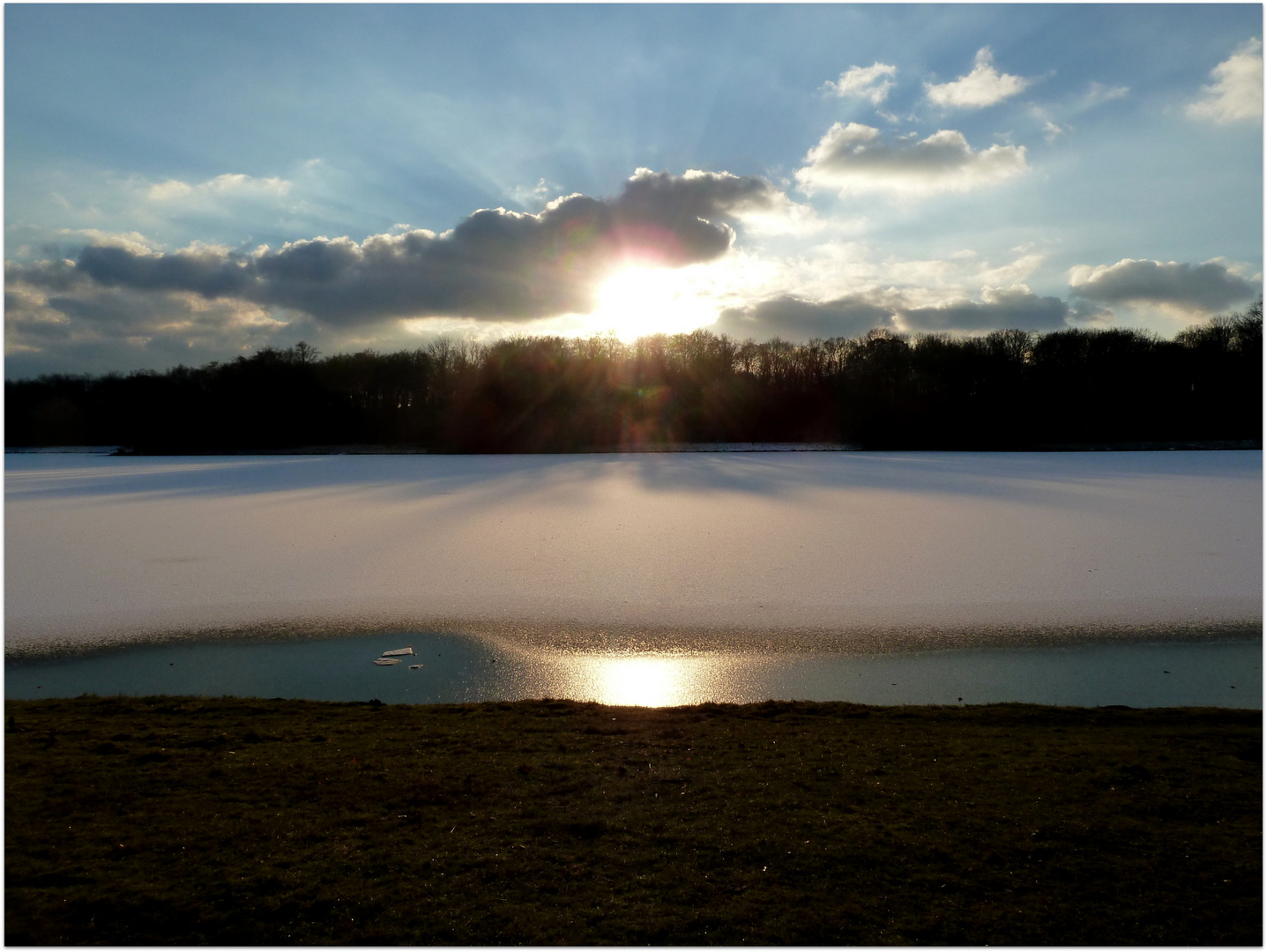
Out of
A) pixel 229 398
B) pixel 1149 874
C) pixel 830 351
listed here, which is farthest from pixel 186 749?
pixel 830 351

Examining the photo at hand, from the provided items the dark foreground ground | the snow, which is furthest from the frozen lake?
the dark foreground ground

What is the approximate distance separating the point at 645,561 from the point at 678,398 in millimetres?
43016

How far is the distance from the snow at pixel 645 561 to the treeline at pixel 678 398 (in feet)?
91.8

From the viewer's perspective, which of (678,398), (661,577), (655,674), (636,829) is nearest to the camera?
(636,829)

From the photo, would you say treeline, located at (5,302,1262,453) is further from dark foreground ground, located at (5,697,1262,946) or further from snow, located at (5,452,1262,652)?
dark foreground ground, located at (5,697,1262,946)

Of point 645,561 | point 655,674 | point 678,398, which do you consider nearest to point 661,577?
point 645,561

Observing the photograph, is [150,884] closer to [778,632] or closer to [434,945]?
[434,945]

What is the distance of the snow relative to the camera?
6.78 meters

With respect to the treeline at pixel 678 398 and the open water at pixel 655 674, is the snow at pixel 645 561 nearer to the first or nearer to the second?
the open water at pixel 655 674

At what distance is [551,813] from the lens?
3094 mm

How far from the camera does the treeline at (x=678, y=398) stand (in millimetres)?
44812

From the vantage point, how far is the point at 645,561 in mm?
9047

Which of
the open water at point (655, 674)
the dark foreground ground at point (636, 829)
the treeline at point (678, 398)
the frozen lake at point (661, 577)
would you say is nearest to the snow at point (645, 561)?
the frozen lake at point (661, 577)

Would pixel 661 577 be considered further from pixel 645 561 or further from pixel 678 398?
pixel 678 398
